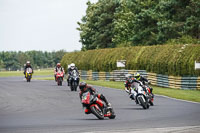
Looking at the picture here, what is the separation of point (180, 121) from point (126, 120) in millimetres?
1678

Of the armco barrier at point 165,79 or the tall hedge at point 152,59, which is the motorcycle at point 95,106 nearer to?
the armco barrier at point 165,79

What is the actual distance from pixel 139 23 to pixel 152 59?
2261 centimetres

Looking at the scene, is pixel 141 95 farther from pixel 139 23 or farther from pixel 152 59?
pixel 139 23

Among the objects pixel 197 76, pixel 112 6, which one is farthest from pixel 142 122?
pixel 112 6

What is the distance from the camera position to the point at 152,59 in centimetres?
3903

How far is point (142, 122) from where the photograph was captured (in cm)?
1379

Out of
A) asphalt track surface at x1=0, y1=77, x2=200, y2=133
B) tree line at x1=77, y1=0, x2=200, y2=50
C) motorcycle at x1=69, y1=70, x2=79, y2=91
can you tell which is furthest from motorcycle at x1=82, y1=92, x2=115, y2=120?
tree line at x1=77, y1=0, x2=200, y2=50

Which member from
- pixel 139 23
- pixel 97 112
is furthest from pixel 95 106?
pixel 139 23

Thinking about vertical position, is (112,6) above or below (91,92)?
above

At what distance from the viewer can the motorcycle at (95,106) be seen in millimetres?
14812

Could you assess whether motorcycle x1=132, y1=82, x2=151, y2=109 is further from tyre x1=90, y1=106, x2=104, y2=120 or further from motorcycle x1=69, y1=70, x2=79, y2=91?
motorcycle x1=69, y1=70, x2=79, y2=91

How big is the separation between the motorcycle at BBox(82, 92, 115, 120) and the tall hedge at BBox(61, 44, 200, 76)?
679 inches

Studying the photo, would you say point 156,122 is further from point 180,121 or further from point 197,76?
point 197,76

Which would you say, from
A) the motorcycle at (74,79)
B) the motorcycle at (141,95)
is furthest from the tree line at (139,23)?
the motorcycle at (141,95)
